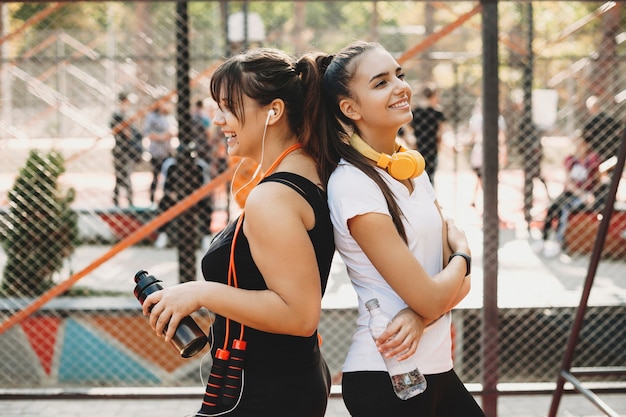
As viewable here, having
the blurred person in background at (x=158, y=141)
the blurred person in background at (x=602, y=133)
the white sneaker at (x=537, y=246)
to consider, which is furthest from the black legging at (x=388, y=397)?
the blurred person in background at (x=158, y=141)

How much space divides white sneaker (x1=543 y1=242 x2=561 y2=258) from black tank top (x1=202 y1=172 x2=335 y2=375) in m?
7.06

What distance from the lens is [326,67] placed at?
2281 mm

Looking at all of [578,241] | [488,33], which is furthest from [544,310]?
[578,241]

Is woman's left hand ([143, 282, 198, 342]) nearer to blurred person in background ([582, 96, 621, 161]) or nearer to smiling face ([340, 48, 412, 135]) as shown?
smiling face ([340, 48, 412, 135])

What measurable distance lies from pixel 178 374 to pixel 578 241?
16.1 feet

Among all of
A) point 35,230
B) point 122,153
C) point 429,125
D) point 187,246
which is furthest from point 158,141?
point 187,246

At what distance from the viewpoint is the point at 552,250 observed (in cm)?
873

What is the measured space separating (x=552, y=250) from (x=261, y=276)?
7268 mm

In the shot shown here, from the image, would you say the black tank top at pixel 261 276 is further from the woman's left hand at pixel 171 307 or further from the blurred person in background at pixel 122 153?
the blurred person in background at pixel 122 153

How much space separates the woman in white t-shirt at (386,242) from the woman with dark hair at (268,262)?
71 mm

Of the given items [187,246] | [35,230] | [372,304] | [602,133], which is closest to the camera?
[372,304]

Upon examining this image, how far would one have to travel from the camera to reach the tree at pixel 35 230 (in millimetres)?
6324

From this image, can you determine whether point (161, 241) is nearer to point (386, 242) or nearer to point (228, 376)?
point (228, 376)

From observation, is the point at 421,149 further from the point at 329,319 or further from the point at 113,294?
the point at 113,294
